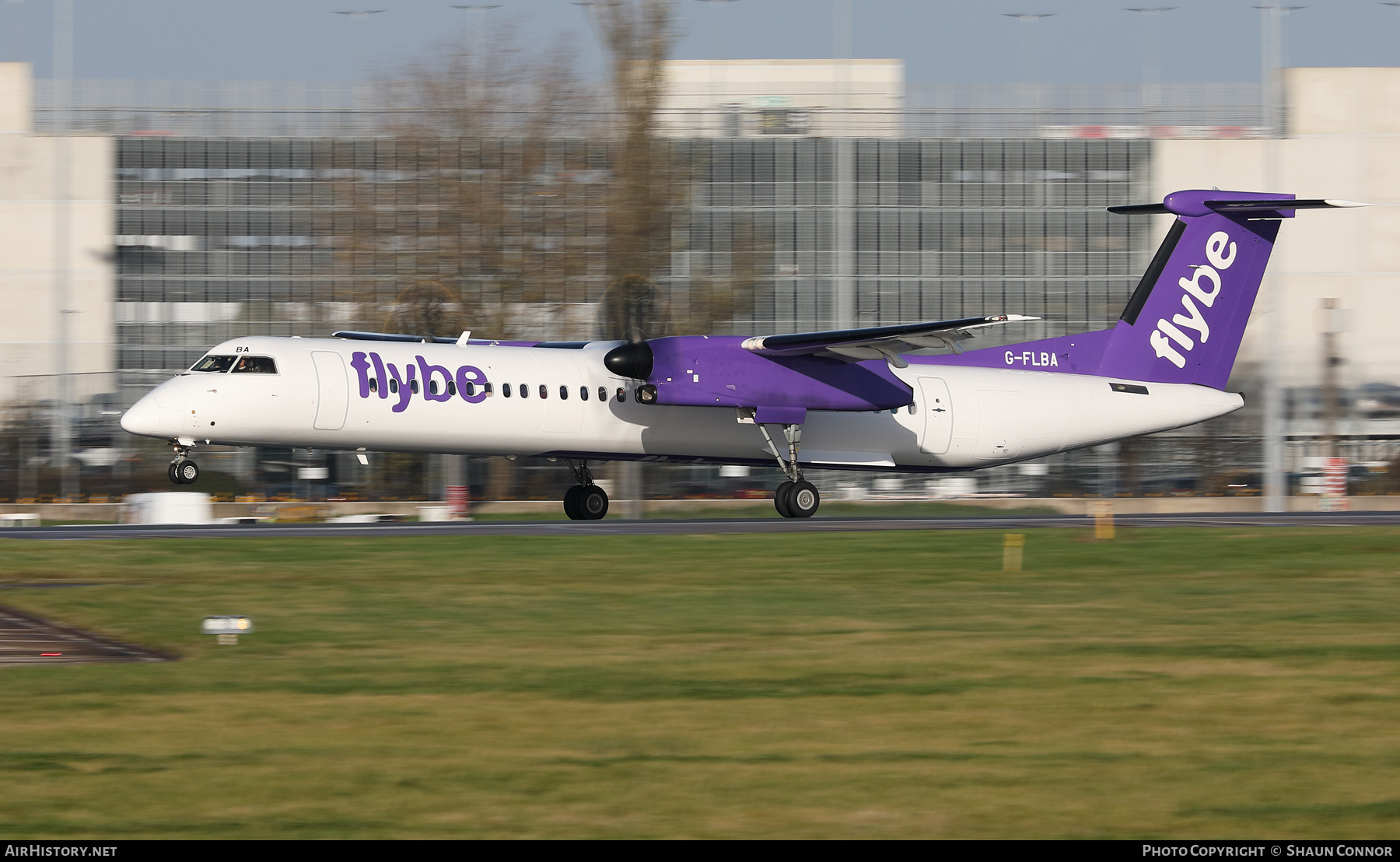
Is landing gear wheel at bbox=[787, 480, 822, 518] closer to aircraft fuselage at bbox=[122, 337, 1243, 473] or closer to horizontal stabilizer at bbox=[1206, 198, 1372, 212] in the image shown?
aircraft fuselage at bbox=[122, 337, 1243, 473]

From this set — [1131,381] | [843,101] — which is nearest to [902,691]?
[1131,381]

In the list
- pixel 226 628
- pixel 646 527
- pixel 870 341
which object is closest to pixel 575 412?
pixel 646 527

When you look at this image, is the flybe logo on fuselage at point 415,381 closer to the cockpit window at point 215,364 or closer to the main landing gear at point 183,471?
the cockpit window at point 215,364

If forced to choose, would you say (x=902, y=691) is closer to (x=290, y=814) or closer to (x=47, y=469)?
(x=290, y=814)

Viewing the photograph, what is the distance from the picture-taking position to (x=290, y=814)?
7645mm

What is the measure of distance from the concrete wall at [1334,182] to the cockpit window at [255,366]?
5188cm

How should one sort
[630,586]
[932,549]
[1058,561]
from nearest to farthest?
[630,586], [1058,561], [932,549]

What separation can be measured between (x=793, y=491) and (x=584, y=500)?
3924mm

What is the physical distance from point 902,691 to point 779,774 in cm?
274

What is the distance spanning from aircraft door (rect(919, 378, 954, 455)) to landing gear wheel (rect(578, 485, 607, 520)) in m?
6.06

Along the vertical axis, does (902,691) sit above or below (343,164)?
below

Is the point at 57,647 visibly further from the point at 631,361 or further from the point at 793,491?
the point at 793,491

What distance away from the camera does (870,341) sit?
27.3 meters

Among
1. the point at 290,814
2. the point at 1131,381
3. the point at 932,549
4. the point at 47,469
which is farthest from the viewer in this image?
the point at 47,469
